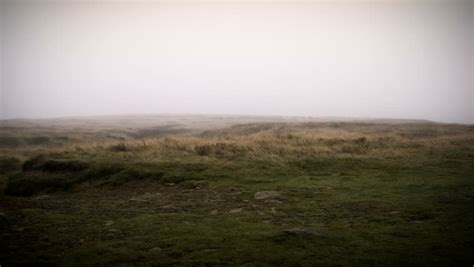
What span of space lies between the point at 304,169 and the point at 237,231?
28.8ft

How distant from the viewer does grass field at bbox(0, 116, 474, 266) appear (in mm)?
8836

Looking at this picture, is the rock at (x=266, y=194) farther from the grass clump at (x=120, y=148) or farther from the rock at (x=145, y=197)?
the grass clump at (x=120, y=148)

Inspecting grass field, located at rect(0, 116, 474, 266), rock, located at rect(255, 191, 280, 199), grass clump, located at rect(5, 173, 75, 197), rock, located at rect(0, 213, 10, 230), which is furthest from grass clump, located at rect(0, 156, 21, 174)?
rock, located at rect(255, 191, 280, 199)

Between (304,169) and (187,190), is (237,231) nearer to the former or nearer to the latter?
(187,190)

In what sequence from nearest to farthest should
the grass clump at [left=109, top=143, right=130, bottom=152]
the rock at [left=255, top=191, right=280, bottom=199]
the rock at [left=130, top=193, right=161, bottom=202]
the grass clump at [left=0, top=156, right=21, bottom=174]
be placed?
the rock at [left=255, top=191, right=280, bottom=199] < the rock at [left=130, top=193, right=161, bottom=202] < the grass clump at [left=109, top=143, right=130, bottom=152] < the grass clump at [left=0, top=156, right=21, bottom=174]

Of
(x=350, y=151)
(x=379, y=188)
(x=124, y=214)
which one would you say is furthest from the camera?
(x=350, y=151)

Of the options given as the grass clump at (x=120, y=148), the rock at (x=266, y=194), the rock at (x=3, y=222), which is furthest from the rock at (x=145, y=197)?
the grass clump at (x=120, y=148)

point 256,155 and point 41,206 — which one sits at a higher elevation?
point 256,155

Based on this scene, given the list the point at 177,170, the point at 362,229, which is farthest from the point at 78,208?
the point at 362,229

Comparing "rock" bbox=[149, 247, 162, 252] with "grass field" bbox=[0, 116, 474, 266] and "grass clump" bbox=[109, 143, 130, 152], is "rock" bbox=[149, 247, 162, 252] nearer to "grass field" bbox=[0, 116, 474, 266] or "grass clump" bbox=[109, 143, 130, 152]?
"grass field" bbox=[0, 116, 474, 266]

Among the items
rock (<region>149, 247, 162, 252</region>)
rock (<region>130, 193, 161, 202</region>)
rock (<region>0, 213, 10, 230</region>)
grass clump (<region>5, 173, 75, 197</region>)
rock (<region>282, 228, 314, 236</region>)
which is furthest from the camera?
grass clump (<region>5, 173, 75, 197</region>)

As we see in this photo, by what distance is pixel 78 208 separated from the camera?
13758 millimetres

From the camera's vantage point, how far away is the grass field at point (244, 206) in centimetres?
884

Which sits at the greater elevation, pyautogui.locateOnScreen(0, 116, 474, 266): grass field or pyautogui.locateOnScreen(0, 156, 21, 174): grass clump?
pyautogui.locateOnScreen(0, 116, 474, 266): grass field
